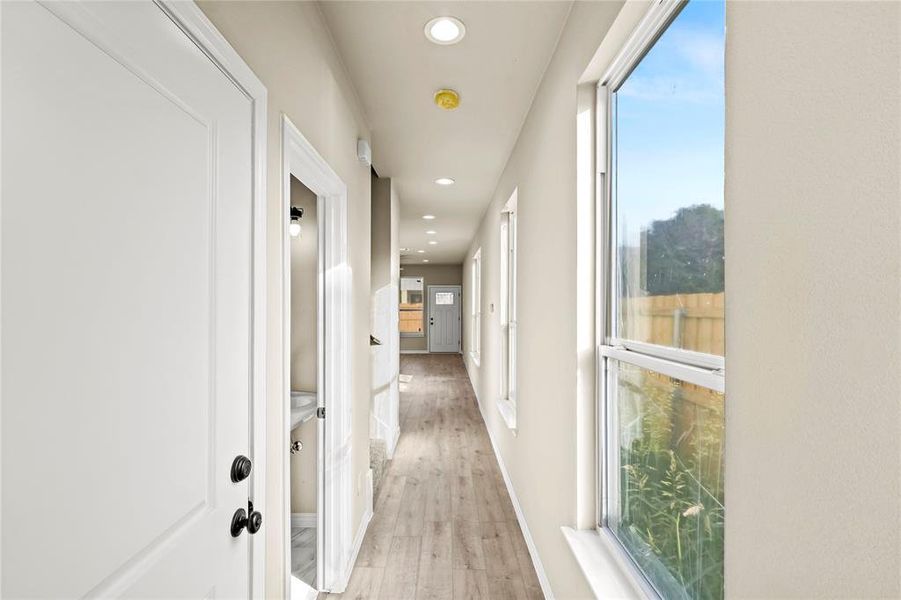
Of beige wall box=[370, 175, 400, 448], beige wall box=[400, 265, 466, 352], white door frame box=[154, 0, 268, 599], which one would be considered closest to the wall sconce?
beige wall box=[370, 175, 400, 448]

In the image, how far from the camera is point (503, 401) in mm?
3912

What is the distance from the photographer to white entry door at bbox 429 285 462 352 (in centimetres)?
1244

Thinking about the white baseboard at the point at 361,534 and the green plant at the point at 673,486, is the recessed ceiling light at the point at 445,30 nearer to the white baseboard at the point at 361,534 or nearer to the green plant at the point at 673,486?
the green plant at the point at 673,486

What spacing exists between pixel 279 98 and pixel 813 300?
1.37 m

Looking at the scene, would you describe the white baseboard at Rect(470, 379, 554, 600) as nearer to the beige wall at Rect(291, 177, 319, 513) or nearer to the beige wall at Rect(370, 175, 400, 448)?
the beige wall at Rect(370, 175, 400, 448)

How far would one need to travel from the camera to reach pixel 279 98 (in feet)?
4.31

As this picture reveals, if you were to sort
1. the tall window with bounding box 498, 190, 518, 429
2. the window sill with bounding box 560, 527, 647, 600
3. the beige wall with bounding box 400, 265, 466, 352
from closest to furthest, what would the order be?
the window sill with bounding box 560, 527, 647, 600
the tall window with bounding box 498, 190, 518, 429
the beige wall with bounding box 400, 265, 466, 352

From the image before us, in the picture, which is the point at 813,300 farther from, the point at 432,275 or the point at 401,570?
the point at 432,275

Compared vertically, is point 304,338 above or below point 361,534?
above

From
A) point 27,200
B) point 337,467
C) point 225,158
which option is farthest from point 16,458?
point 337,467

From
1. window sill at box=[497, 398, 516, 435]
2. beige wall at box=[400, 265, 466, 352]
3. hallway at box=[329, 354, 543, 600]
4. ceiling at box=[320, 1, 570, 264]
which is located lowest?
hallway at box=[329, 354, 543, 600]

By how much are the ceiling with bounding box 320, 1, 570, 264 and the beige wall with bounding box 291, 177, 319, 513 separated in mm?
731

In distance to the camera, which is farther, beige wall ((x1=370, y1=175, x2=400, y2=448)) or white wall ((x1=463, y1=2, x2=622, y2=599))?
beige wall ((x1=370, y1=175, x2=400, y2=448))

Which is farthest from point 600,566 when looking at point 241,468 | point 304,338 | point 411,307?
point 411,307
